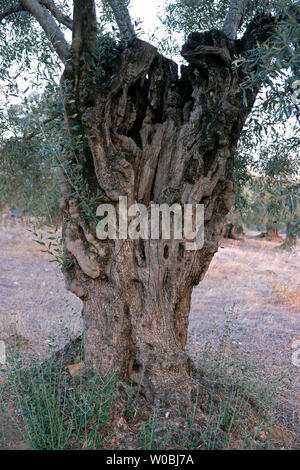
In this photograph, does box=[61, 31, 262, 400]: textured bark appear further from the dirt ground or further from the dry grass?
the dry grass

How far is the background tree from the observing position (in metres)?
4.12

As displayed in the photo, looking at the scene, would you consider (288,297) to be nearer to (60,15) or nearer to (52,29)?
(60,15)

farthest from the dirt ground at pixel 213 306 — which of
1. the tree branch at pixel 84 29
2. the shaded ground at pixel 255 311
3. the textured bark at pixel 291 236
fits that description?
the tree branch at pixel 84 29

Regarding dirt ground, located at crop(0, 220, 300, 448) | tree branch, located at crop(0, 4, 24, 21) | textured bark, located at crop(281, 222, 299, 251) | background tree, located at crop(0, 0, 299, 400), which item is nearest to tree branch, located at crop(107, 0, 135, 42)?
background tree, located at crop(0, 0, 299, 400)

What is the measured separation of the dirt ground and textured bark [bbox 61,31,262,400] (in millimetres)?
1006

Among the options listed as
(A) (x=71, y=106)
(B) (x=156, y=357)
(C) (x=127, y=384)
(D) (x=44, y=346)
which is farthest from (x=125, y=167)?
(D) (x=44, y=346)

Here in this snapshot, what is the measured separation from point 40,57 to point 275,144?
377cm

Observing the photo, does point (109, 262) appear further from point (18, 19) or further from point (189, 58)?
point (18, 19)

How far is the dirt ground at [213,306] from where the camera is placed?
6.82 meters

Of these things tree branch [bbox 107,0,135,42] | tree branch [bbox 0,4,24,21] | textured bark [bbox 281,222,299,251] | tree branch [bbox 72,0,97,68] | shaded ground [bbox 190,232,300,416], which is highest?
tree branch [bbox 0,4,24,21]

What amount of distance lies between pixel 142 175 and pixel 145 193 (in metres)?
0.19

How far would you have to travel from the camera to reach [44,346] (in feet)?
21.1

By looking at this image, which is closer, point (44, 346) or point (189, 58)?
point (189, 58)

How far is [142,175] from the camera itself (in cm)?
441
